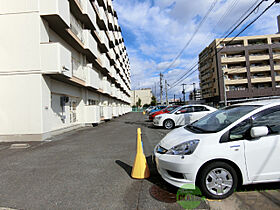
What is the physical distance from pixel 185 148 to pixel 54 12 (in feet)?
27.8

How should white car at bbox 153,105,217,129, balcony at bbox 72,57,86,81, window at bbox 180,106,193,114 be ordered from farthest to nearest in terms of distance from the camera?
balcony at bbox 72,57,86,81 → window at bbox 180,106,193,114 → white car at bbox 153,105,217,129

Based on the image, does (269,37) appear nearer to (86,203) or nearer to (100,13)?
(100,13)

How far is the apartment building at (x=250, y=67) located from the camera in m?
36.2

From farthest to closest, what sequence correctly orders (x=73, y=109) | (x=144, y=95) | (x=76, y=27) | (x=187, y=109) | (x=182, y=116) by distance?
(x=144, y=95), (x=73, y=109), (x=76, y=27), (x=187, y=109), (x=182, y=116)

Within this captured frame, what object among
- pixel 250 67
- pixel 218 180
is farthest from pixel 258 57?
pixel 218 180

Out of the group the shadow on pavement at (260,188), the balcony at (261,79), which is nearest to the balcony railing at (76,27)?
the shadow on pavement at (260,188)

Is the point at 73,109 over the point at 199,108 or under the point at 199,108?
over

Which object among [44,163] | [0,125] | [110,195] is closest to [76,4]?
[0,125]

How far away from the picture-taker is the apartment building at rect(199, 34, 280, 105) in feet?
119

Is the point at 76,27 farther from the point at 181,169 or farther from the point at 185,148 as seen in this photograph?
the point at 181,169

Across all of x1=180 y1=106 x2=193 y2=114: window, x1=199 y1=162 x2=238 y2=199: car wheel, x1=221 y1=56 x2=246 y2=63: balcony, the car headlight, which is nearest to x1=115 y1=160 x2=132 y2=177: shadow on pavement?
the car headlight

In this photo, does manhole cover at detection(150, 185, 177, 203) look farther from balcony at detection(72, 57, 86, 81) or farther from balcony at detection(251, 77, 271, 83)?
balcony at detection(251, 77, 271, 83)

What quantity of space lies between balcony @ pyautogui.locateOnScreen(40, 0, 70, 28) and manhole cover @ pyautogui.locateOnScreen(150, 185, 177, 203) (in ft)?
28.1

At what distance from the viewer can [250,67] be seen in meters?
36.9
